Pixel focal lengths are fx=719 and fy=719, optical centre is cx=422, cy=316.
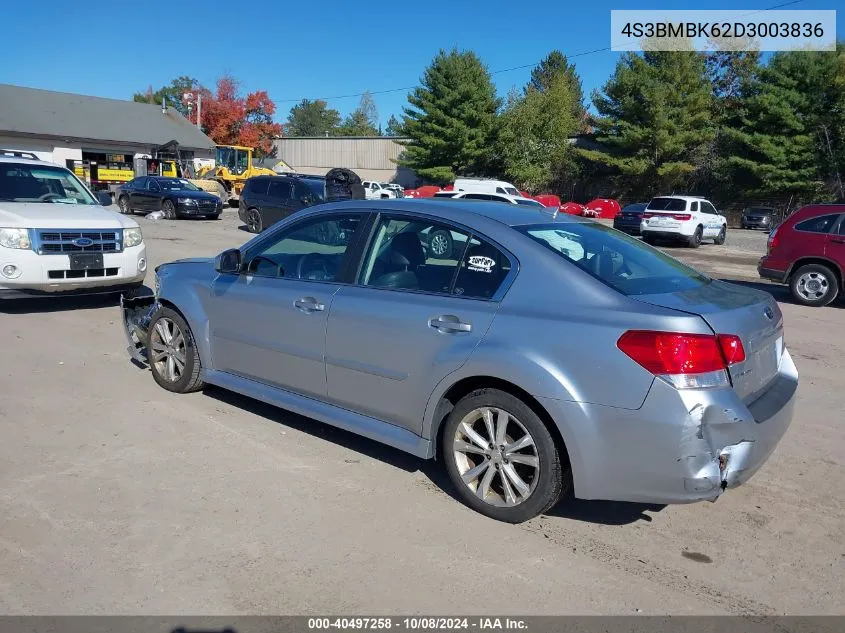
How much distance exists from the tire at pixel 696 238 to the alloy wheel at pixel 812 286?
1299 centimetres

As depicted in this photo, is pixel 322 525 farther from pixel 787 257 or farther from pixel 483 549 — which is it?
pixel 787 257

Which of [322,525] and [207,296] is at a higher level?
[207,296]

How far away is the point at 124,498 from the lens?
398 centimetres

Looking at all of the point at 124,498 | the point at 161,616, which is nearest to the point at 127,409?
the point at 124,498

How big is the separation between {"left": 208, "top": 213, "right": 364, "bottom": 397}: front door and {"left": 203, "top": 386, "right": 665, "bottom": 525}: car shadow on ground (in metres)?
0.47

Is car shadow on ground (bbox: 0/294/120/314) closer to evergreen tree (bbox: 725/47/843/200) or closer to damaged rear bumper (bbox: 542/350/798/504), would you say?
damaged rear bumper (bbox: 542/350/798/504)

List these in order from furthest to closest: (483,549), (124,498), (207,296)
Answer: (207,296), (124,498), (483,549)

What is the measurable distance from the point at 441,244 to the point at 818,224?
394 inches

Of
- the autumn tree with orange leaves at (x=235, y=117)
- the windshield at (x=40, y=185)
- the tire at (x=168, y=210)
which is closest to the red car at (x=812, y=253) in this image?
the windshield at (x=40, y=185)

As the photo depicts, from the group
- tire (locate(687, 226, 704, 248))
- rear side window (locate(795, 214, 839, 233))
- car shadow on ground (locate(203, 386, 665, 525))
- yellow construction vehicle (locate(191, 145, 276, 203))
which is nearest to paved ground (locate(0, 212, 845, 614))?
car shadow on ground (locate(203, 386, 665, 525))

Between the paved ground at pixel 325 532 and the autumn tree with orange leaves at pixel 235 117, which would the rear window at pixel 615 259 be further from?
the autumn tree with orange leaves at pixel 235 117

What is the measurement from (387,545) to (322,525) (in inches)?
15.5

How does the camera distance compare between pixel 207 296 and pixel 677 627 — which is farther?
pixel 207 296

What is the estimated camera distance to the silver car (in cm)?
333
